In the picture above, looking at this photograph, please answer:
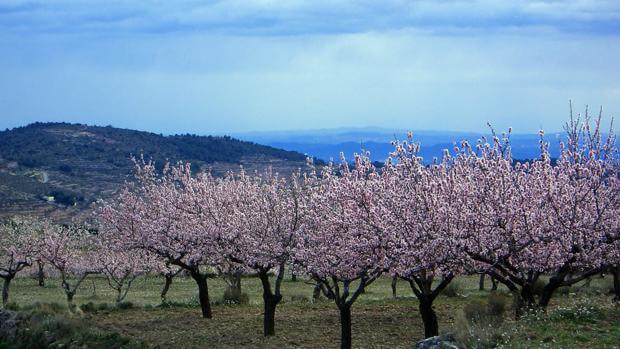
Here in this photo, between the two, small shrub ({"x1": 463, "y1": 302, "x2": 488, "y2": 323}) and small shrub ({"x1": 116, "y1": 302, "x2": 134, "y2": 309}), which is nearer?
small shrub ({"x1": 463, "y1": 302, "x2": 488, "y2": 323})

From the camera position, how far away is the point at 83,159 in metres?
124

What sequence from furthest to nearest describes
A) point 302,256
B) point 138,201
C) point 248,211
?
point 138,201 < point 248,211 < point 302,256

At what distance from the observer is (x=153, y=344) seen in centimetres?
A: 2020

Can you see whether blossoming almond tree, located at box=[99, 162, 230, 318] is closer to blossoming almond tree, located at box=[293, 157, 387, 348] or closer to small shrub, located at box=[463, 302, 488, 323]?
A: blossoming almond tree, located at box=[293, 157, 387, 348]

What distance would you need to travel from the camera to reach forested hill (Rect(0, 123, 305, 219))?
3703 inches

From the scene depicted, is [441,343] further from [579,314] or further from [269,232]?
[269,232]

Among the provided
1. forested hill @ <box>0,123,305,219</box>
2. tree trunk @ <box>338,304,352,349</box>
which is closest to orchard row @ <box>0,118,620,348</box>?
tree trunk @ <box>338,304,352,349</box>

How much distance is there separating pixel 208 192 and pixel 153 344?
22.3ft

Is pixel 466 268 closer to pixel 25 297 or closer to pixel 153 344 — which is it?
pixel 153 344

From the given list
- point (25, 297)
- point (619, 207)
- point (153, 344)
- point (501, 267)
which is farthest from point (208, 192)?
point (25, 297)

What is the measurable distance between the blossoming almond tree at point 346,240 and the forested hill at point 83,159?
7170 cm

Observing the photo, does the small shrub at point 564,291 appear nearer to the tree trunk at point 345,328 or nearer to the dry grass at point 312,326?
the dry grass at point 312,326

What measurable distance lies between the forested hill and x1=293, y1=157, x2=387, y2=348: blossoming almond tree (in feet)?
235

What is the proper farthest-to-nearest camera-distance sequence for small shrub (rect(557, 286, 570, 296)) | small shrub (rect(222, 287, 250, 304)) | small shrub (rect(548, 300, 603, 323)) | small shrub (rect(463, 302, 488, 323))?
small shrub (rect(222, 287, 250, 304))
small shrub (rect(557, 286, 570, 296))
small shrub (rect(463, 302, 488, 323))
small shrub (rect(548, 300, 603, 323))
